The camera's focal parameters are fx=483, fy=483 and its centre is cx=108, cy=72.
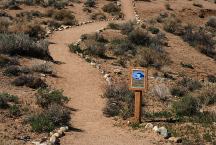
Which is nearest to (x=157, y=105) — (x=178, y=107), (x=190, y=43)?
(x=178, y=107)

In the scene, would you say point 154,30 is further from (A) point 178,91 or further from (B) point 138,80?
(B) point 138,80

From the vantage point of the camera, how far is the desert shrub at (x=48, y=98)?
1471cm

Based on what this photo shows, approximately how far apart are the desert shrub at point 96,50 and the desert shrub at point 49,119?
36.1 feet

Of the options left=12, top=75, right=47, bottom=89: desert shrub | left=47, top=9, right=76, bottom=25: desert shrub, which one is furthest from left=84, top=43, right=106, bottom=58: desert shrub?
left=47, top=9, right=76, bottom=25: desert shrub

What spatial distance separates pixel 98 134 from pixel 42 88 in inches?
183

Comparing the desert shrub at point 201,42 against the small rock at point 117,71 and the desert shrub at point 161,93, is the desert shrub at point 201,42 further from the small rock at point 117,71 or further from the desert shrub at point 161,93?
the desert shrub at point 161,93

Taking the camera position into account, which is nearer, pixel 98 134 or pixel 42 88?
pixel 98 134

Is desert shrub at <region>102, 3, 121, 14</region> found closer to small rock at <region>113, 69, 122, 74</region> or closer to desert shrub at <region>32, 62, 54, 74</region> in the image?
small rock at <region>113, 69, 122, 74</region>

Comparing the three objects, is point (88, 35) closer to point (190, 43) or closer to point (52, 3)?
point (190, 43)

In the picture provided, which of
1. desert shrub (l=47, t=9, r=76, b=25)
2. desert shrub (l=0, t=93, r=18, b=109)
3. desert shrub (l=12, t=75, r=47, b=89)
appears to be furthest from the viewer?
desert shrub (l=47, t=9, r=76, b=25)

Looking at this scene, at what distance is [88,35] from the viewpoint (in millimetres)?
29422

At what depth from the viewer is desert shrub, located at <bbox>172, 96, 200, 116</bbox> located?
14.8m

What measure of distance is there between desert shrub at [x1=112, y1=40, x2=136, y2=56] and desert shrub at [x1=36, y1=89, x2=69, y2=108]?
9883mm

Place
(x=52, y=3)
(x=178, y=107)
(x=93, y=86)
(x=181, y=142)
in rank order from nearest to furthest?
(x=181, y=142) < (x=178, y=107) < (x=93, y=86) < (x=52, y=3)
